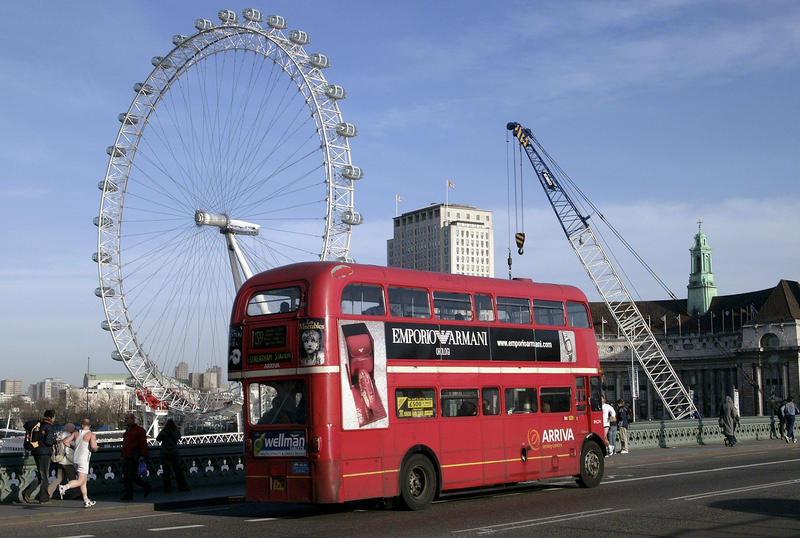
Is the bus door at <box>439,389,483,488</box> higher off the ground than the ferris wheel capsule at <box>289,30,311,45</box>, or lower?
lower

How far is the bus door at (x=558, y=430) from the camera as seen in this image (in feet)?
74.3

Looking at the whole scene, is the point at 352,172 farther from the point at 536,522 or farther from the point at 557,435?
the point at 536,522

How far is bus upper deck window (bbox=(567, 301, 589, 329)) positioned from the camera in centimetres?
2373

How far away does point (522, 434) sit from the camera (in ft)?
71.9

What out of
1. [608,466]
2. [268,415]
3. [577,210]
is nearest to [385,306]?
[268,415]

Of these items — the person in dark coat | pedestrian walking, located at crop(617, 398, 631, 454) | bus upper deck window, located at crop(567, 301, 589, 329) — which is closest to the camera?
bus upper deck window, located at crop(567, 301, 589, 329)

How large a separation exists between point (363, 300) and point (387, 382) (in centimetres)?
171

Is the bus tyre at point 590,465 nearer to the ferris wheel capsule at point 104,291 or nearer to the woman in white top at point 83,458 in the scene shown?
the woman in white top at point 83,458

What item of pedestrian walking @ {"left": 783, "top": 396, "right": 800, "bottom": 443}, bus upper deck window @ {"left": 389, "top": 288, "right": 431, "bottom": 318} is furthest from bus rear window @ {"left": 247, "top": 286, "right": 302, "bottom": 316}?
pedestrian walking @ {"left": 783, "top": 396, "right": 800, "bottom": 443}

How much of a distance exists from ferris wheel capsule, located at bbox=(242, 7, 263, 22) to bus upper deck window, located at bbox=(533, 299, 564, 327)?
1159 inches

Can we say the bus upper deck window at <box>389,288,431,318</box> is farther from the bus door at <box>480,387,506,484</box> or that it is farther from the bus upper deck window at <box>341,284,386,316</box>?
the bus door at <box>480,387,506,484</box>

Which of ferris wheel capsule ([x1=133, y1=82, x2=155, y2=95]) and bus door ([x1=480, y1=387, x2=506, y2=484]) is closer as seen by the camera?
bus door ([x1=480, y1=387, x2=506, y2=484])

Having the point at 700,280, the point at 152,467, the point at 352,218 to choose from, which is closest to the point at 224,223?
the point at 352,218

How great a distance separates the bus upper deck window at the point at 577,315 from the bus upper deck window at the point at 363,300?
669cm
